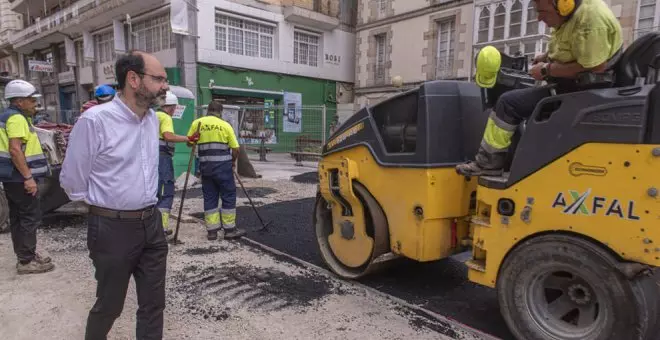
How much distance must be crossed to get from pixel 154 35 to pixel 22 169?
49.0 feet

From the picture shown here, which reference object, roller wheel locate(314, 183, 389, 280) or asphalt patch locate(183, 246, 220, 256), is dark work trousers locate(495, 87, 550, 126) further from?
asphalt patch locate(183, 246, 220, 256)

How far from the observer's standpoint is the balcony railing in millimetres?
19317

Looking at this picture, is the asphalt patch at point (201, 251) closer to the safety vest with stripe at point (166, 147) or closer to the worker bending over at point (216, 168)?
the worker bending over at point (216, 168)

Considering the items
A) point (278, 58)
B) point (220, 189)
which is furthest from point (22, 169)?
point (278, 58)

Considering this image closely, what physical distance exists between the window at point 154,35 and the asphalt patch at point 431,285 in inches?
520

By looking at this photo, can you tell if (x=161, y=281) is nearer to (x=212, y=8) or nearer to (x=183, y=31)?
(x=183, y=31)

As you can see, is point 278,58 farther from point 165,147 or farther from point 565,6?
point 565,6

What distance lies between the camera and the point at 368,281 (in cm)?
421

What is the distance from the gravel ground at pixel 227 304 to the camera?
3.15 m

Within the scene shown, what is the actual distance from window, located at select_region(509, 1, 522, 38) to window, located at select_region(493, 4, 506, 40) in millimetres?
333

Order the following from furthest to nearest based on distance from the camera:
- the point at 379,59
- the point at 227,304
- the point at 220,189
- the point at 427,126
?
the point at 379,59 → the point at 220,189 → the point at 227,304 → the point at 427,126

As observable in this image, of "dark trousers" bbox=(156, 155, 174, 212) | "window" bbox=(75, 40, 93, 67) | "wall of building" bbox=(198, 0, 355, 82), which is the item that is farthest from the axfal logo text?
"window" bbox=(75, 40, 93, 67)

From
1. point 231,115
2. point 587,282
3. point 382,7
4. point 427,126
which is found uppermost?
point 382,7

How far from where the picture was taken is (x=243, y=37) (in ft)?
58.7
